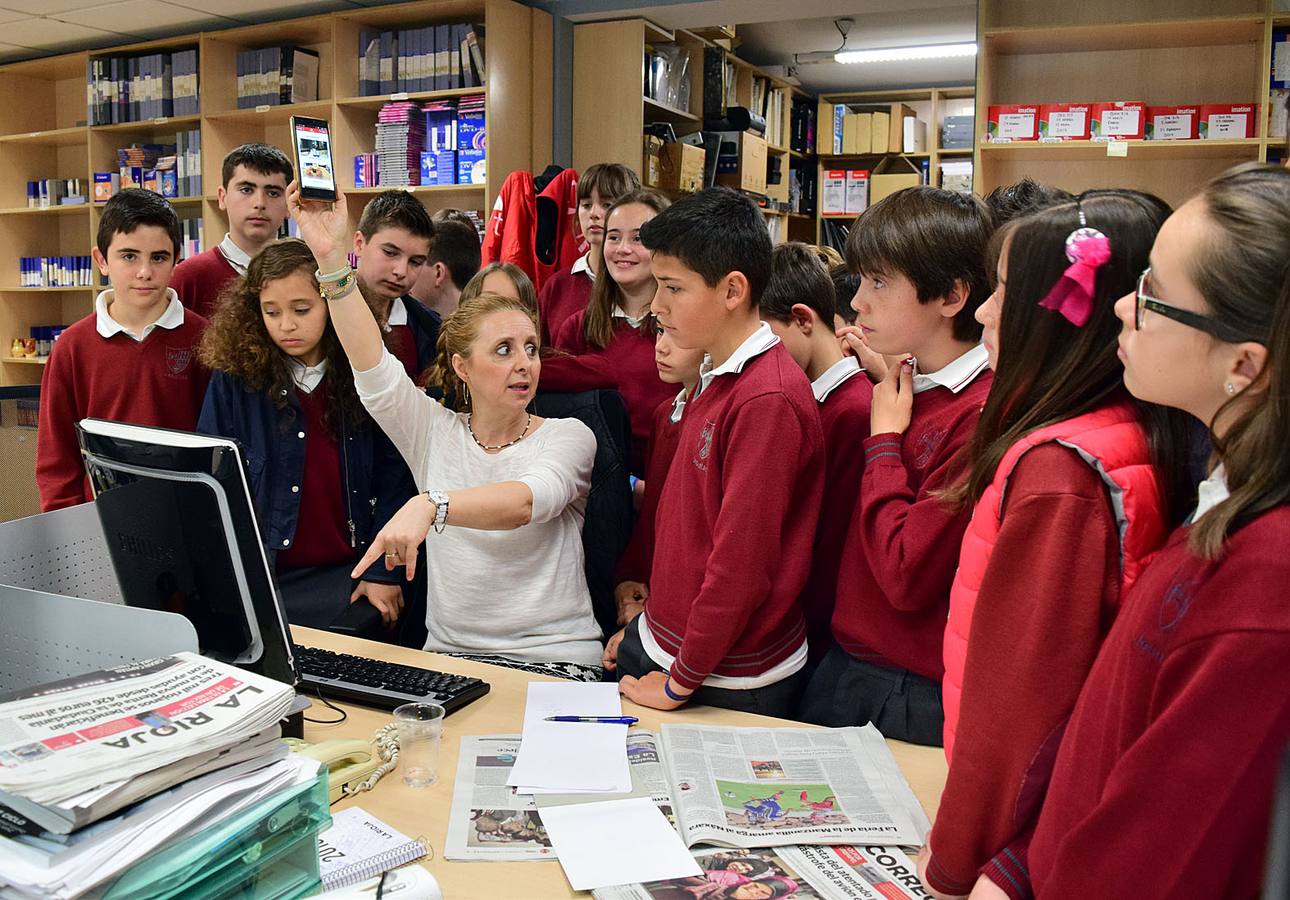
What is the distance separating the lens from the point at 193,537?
4.47ft

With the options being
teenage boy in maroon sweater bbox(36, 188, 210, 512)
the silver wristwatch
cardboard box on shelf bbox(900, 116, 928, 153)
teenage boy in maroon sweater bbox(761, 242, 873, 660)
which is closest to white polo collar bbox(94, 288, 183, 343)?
teenage boy in maroon sweater bbox(36, 188, 210, 512)

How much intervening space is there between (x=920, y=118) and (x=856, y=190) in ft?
3.31

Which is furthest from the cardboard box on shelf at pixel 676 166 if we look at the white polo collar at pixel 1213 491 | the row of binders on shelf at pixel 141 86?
the white polo collar at pixel 1213 491

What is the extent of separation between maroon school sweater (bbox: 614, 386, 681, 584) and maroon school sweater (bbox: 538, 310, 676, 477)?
15cm

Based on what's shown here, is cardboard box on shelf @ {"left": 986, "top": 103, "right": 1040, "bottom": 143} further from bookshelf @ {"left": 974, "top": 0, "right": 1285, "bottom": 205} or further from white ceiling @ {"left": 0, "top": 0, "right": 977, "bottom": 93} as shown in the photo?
white ceiling @ {"left": 0, "top": 0, "right": 977, "bottom": 93}

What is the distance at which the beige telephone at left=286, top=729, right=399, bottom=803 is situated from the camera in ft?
4.41

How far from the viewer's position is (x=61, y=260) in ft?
22.3

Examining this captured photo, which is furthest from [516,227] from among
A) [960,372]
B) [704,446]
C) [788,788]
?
[788,788]

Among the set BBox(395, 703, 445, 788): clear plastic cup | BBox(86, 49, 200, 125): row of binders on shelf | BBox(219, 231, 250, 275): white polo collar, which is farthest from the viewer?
BBox(86, 49, 200, 125): row of binders on shelf

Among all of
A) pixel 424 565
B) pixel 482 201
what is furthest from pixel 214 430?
pixel 482 201

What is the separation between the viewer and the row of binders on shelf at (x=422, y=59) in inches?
193

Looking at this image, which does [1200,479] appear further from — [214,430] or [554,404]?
[214,430]

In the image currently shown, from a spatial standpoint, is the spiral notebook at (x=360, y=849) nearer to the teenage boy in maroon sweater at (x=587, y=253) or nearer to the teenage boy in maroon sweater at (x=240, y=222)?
the teenage boy in maroon sweater at (x=587, y=253)

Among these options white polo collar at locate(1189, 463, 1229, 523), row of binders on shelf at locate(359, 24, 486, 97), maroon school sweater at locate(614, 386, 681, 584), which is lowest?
maroon school sweater at locate(614, 386, 681, 584)
